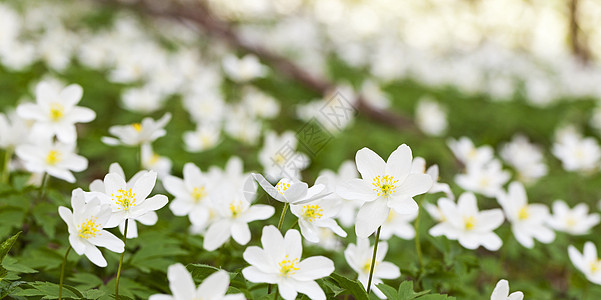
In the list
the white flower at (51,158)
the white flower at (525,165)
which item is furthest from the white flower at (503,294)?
the white flower at (525,165)

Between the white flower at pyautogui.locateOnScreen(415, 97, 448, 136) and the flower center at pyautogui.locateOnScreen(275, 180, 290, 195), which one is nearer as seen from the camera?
the flower center at pyautogui.locateOnScreen(275, 180, 290, 195)

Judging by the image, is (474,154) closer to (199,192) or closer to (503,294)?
(503,294)

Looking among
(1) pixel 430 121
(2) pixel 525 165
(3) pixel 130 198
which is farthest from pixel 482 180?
(1) pixel 430 121

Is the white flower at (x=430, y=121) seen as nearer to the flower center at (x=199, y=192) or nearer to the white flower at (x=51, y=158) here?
the flower center at (x=199, y=192)

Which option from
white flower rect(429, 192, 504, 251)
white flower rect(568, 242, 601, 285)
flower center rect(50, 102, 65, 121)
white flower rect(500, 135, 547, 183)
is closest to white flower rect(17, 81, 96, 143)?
flower center rect(50, 102, 65, 121)

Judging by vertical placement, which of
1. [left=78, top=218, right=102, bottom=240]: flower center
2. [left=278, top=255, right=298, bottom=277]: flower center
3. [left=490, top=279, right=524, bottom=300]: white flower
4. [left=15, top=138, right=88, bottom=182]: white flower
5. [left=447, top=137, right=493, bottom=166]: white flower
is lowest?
[left=490, top=279, right=524, bottom=300]: white flower

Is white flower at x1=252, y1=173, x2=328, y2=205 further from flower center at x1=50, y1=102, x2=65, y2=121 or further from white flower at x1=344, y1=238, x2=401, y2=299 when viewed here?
flower center at x1=50, y1=102, x2=65, y2=121
